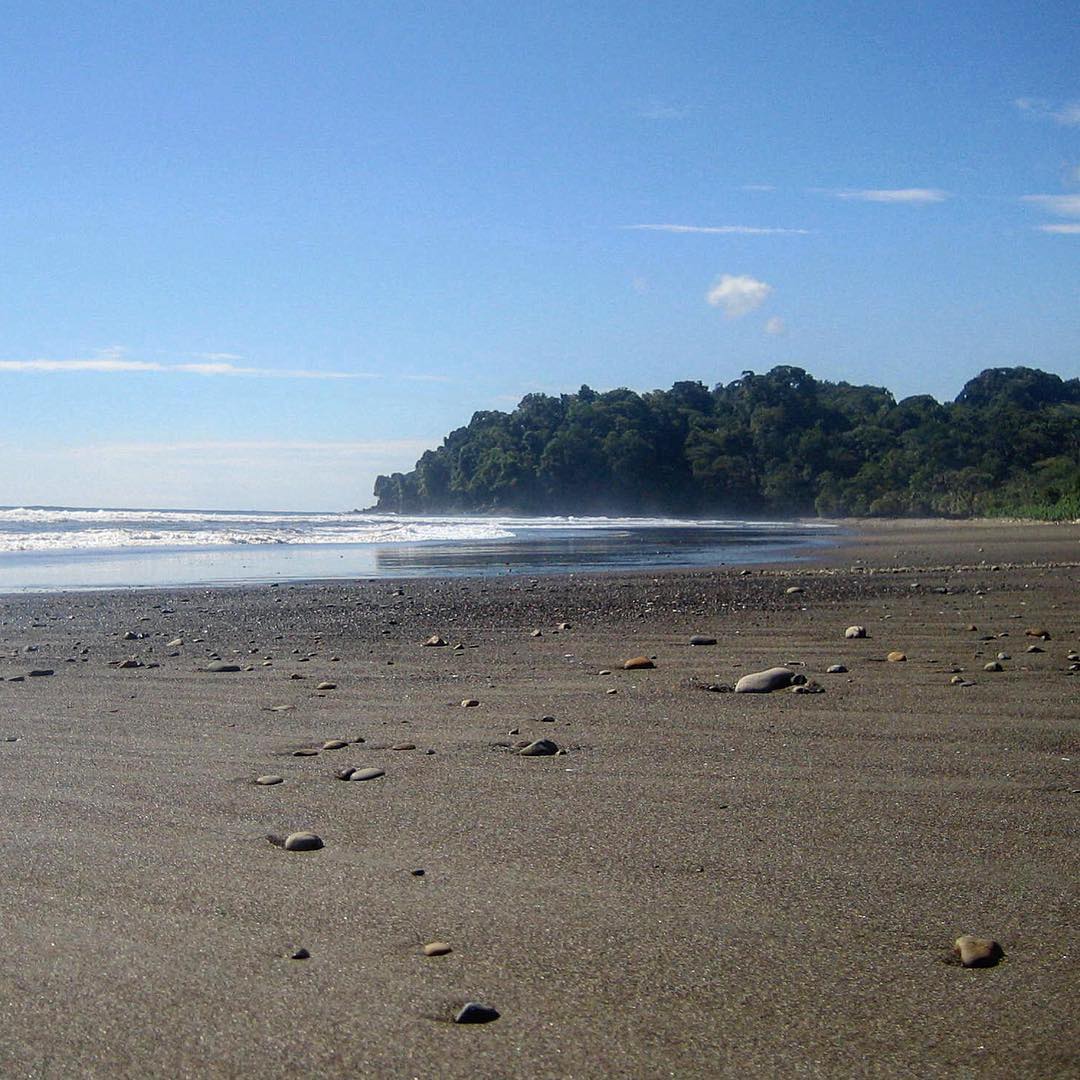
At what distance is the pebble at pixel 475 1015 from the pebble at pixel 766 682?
423 cm

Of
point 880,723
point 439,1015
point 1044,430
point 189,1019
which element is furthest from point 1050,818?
point 1044,430

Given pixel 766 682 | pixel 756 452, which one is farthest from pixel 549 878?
pixel 756 452

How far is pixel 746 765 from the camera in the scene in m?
4.57

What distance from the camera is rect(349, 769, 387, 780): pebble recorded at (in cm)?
450

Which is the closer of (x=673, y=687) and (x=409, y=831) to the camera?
(x=409, y=831)

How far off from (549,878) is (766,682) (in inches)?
137

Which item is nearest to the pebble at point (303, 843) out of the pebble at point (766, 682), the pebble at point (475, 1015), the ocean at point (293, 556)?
the pebble at point (475, 1015)

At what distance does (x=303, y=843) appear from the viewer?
3.53m

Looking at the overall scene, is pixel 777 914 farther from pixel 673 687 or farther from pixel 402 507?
pixel 402 507

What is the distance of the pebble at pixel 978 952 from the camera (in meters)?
2.56

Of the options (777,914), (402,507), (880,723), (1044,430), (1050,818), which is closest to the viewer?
(777,914)

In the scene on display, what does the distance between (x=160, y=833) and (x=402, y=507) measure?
121736 mm

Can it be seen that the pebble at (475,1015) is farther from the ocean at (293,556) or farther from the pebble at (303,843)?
the ocean at (293,556)

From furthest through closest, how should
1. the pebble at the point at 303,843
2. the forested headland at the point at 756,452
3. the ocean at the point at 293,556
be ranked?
the forested headland at the point at 756,452 → the ocean at the point at 293,556 → the pebble at the point at 303,843
